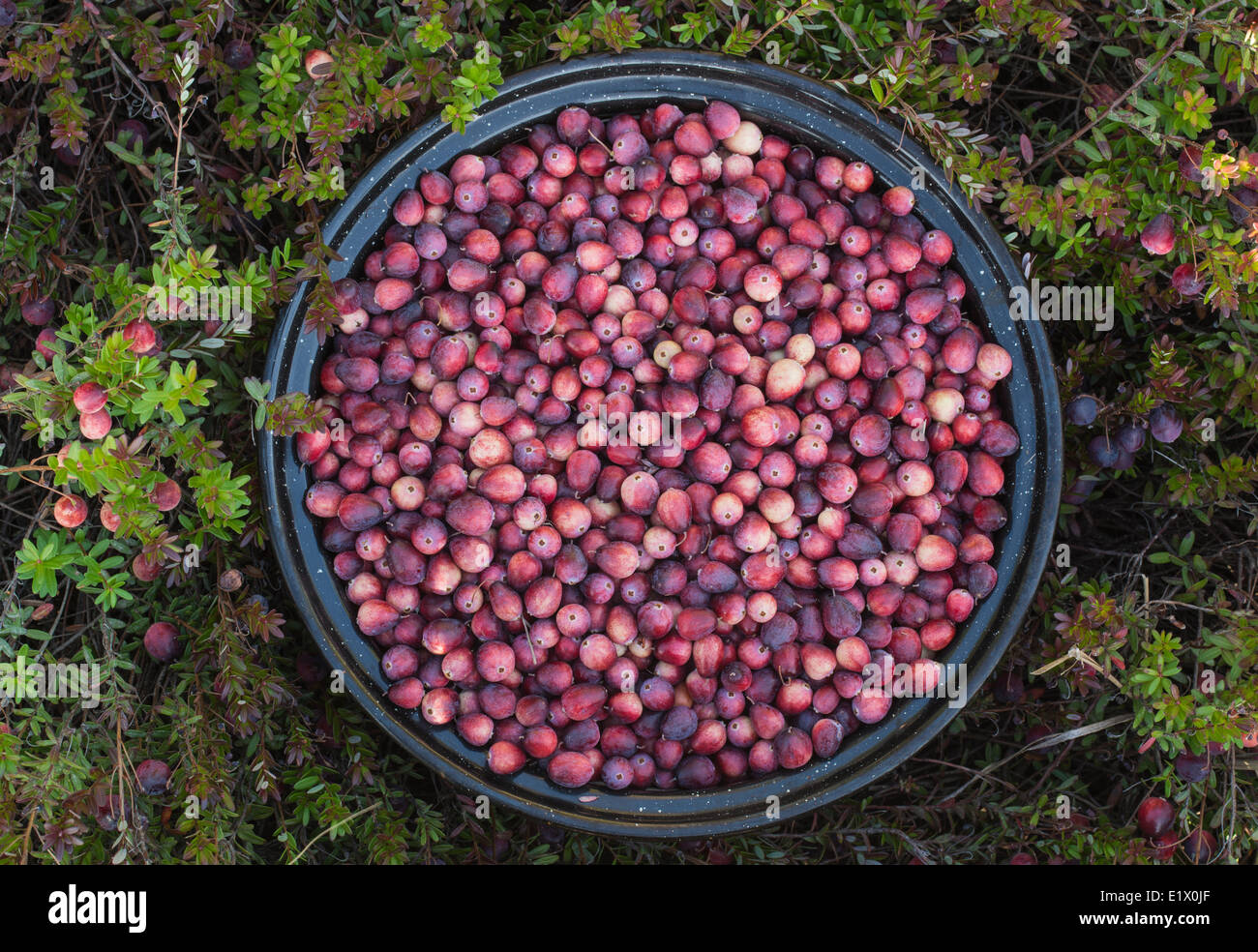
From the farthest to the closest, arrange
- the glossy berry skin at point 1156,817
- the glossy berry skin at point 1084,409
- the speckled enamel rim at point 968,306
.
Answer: the glossy berry skin at point 1084,409 → the glossy berry skin at point 1156,817 → the speckled enamel rim at point 968,306

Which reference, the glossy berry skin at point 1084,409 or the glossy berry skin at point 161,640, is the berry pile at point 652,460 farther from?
the glossy berry skin at point 161,640

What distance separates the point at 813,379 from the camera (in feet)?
8.51

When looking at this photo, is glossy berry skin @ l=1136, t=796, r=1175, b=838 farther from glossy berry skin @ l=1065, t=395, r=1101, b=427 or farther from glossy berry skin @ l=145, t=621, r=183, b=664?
glossy berry skin @ l=145, t=621, r=183, b=664

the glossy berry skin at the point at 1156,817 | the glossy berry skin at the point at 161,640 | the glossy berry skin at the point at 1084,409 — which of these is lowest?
the glossy berry skin at the point at 1156,817

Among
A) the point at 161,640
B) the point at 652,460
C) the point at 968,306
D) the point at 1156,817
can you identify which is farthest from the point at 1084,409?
the point at 161,640

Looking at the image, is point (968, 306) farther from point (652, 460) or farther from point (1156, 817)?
point (1156, 817)

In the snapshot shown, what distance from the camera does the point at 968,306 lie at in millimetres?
2633

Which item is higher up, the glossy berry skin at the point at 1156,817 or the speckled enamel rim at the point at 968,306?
the speckled enamel rim at the point at 968,306

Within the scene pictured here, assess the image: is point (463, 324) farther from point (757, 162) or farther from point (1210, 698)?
point (1210, 698)

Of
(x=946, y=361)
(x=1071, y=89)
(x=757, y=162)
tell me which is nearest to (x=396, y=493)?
(x=757, y=162)

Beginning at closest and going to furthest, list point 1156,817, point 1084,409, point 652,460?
1. point 652,460
2. point 1156,817
3. point 1084,409

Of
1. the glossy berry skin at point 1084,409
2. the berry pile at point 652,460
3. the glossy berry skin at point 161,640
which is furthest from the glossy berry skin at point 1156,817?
the glossy berry skin at point 161,640

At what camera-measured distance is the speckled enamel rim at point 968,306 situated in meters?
2.46

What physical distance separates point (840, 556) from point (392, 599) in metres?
1.15
